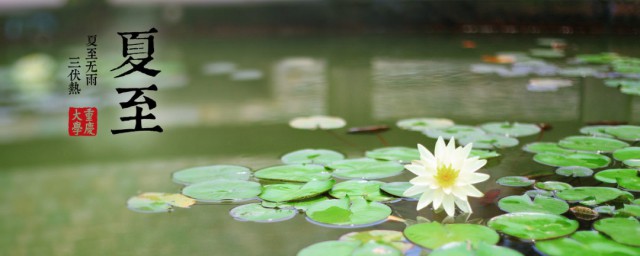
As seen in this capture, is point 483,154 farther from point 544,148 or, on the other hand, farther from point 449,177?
point 449,177

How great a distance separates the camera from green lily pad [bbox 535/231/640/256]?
3.23 feet

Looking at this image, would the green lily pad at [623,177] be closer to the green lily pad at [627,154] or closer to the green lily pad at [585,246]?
the green lily pad at [627,154]

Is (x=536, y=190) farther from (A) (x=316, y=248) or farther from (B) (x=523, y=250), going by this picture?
(A) (x=316, y=248)

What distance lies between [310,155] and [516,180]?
0.42 meters

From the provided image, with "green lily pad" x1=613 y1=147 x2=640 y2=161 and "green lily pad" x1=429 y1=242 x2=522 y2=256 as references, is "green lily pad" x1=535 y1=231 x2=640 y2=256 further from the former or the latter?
"green lily pad" x1=613 y1=147 x2=640 y2=161

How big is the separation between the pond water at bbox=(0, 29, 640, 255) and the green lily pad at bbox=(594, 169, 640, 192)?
0.12 m

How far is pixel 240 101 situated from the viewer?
7.11 ft

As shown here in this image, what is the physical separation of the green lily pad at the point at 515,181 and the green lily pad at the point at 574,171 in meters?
0.08

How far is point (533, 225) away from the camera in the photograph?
1.08 metres

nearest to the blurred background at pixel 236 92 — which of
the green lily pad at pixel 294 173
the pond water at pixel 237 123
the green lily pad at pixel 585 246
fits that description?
the pond water at pixel 237 123

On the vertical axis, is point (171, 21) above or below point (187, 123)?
above

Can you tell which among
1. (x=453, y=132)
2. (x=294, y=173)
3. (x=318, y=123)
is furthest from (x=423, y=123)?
(x=294, y=173)

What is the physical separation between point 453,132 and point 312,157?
37 cm

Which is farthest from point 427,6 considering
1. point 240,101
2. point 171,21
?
point 240,101
